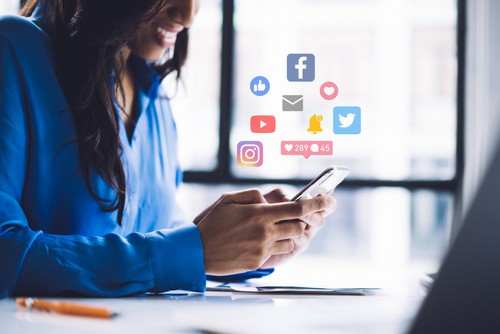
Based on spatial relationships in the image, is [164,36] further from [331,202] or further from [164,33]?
[331,202]

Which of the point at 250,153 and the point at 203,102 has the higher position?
the point at 203,102

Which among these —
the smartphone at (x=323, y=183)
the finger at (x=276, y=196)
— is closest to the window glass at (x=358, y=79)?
the finger at (x=276, y=196)

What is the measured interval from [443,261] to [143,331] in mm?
293

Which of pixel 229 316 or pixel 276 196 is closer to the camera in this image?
pixel 229 316

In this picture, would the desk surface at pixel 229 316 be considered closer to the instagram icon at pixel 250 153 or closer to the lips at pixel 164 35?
the instagram icon at pixel 250 153

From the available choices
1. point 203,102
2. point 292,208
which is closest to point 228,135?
point 203,102

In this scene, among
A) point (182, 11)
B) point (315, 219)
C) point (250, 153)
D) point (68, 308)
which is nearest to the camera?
point (68, 308)

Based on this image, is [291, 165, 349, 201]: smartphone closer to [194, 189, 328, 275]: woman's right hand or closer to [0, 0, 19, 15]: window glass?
[194, 189, 328, 275]: woman's right hand

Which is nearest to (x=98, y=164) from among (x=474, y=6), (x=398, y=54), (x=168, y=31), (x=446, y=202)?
(x=168, y=31)

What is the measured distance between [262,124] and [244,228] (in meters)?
0.43

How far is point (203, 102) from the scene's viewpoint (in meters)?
2.27

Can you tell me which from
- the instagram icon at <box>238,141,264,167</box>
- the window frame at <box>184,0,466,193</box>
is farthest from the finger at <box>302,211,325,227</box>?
the window frame at <box>184,0,466,193</box>

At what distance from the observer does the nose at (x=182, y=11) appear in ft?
3.20

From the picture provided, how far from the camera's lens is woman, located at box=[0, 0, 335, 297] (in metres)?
0.67
